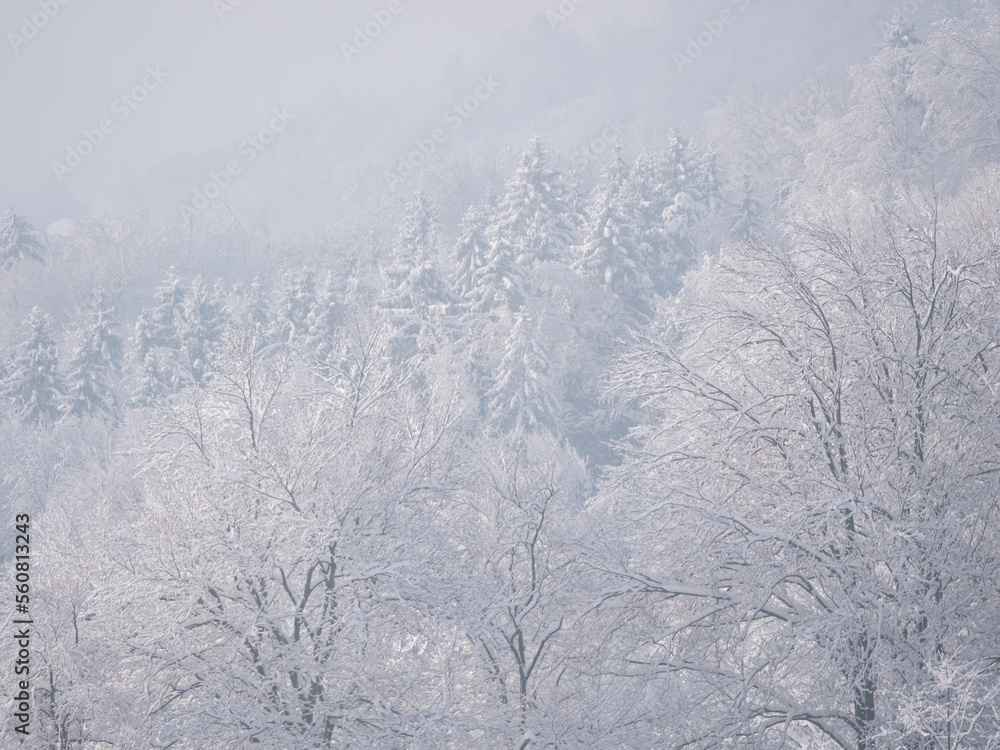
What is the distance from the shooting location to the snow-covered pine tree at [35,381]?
134 ft

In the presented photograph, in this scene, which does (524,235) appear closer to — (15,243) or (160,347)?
(160,347)

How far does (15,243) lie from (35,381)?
2169cm

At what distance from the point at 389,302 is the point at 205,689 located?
2787 cm

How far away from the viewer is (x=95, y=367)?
42.2 meters

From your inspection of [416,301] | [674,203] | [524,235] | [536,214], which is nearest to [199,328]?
[416,301]

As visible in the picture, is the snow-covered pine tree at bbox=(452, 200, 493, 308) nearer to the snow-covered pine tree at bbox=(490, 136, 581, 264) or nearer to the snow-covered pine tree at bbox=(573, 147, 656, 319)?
the snow-covered pine tree at bbox=(490, 136, 581, 264)

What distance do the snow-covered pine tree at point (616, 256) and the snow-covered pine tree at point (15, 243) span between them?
1766 inches

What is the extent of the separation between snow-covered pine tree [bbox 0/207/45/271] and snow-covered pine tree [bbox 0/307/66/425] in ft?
63.8

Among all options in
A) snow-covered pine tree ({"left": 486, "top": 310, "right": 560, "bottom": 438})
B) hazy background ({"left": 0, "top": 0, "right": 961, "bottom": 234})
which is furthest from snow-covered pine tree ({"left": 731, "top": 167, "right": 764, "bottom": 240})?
hazy background ({"left": 0, "top": 0, "right": 961, "bottom": 234})

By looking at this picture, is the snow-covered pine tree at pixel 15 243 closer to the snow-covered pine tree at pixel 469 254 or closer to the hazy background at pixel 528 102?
the snow-covered pine tree at pixel 469 254

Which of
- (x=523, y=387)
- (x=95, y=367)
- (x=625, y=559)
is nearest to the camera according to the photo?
(x=625, y=559)

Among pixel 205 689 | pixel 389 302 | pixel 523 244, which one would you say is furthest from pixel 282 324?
pixel 205 689

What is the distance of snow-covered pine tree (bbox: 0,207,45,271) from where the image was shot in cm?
5691

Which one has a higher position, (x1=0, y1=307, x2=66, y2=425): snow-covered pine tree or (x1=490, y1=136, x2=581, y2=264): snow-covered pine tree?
(x1=490, y1=136, x2=581, y2=264): snow-covered pine tree
